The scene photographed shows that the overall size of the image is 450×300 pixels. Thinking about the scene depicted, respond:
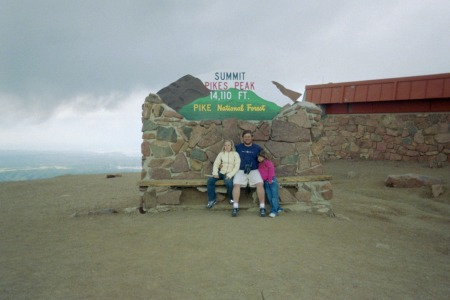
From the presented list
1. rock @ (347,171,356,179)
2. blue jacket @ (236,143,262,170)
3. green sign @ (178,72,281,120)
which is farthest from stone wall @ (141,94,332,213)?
rock @ (347,171,356,179)

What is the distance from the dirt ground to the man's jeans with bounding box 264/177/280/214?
0.80ft

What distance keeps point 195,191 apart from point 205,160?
0.55 metres

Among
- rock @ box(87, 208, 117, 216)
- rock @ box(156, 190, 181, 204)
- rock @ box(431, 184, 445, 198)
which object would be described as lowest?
rock @ box(87, 208, 117, 216)

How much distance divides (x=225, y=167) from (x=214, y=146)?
1.56ft

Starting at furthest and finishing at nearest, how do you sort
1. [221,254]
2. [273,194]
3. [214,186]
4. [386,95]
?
[386,95] < [214,186] < [273,194] < [221,254]

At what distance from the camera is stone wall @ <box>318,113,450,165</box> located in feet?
31.1

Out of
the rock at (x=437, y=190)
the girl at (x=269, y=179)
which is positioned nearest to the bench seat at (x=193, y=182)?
the girl at (x=269, y=179)

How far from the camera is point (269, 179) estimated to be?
5266 millimetres

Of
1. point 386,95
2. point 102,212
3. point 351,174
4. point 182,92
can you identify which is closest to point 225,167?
point 182,92

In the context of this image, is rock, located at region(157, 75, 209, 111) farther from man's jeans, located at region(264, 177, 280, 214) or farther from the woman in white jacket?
man's jeans, located at region(264, 177, 280, 214)

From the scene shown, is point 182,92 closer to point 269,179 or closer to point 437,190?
point 269,179

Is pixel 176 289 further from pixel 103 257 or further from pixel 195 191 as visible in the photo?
pixel 195 191

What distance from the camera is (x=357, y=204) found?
666cm

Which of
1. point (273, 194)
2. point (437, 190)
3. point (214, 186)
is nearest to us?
point (273, 194)
